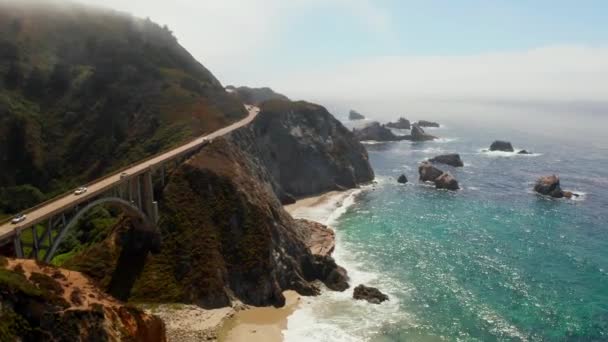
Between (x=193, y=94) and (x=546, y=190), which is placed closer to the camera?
(x=546, y=190)

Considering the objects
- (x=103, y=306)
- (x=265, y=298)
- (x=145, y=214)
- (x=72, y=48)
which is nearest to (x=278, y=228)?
(x=265, y=298)

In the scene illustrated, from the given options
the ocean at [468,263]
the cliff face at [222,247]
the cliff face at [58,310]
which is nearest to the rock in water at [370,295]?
the ocean at [468,263]

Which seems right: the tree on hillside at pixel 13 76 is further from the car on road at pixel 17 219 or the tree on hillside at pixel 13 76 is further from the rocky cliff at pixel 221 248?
the car on road at pixel 17 219

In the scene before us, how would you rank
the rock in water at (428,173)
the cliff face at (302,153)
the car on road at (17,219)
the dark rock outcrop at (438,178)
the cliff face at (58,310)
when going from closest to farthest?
the cliff face at (58,310), the car on road at (17,219), the cliff face at (302,153), the dark rock outcrop at (438,178), the rock in water at (428,173)

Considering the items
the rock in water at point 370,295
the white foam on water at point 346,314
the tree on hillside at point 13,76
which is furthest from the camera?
the tree on hillside at point 13,76

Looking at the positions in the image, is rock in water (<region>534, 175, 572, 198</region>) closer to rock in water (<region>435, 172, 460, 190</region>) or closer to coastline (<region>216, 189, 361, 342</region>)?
rock in water (<region>435, 172, 460, 190</region>)

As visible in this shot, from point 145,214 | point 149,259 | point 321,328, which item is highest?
point 145,214

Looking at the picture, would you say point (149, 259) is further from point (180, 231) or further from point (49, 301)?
point (49, 301)
